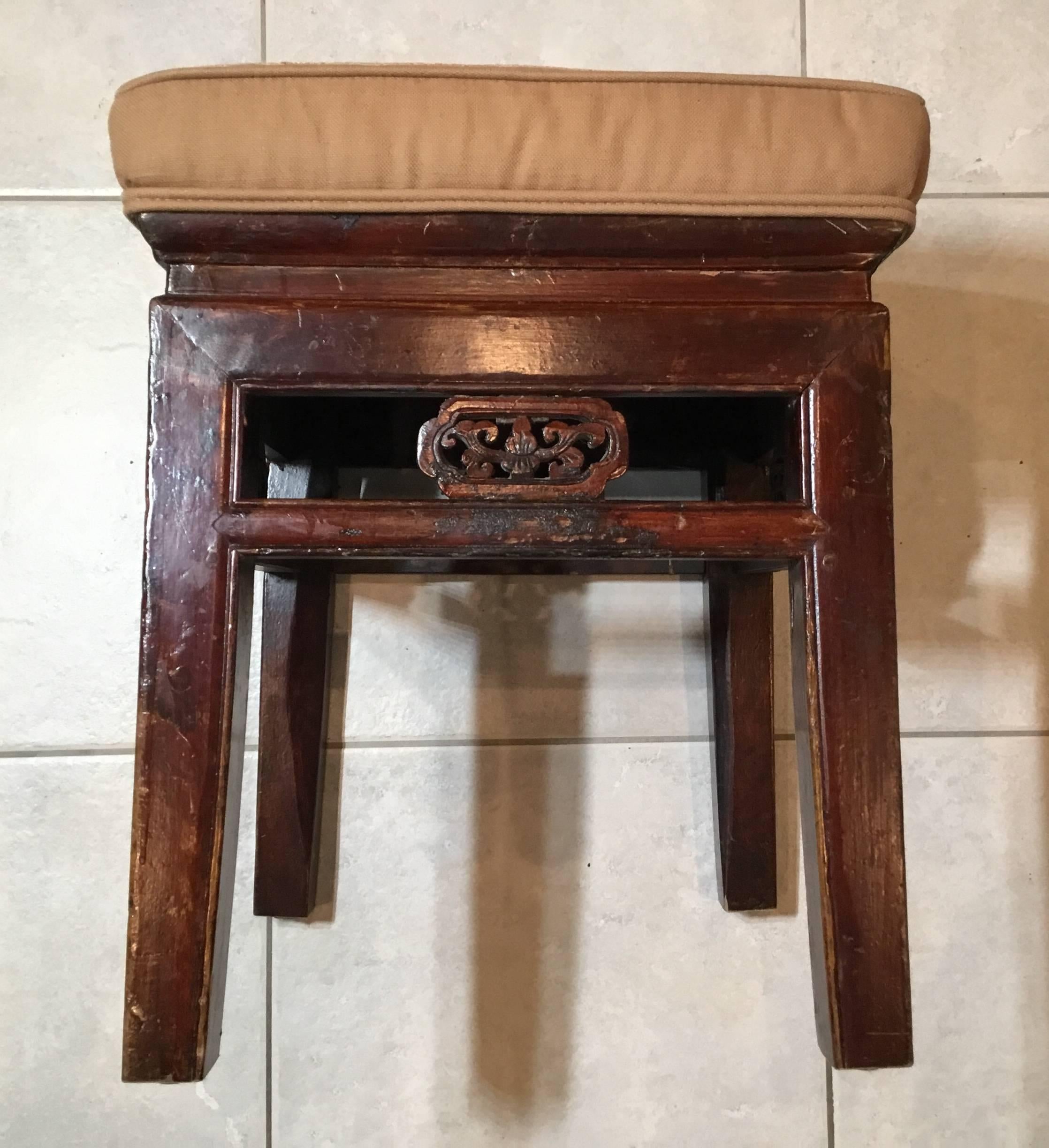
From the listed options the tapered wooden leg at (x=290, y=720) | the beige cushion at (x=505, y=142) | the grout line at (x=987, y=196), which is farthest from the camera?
the grout line at (x=987, y=196)

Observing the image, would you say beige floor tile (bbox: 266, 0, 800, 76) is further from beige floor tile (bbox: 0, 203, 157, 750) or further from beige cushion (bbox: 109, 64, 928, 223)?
beige cushion (bbox: 109, 64, 928, 223)

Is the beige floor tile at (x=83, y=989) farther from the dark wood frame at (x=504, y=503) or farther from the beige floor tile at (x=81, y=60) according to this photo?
the beige floor tile at (x=81, y=60)

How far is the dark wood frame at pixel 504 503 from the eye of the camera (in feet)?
1.18

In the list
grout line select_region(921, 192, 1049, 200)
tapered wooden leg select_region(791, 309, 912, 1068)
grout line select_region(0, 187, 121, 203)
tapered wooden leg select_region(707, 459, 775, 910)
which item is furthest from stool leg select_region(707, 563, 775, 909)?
grout line select_region(0, 187, 121, 203)

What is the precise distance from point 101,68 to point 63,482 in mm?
328

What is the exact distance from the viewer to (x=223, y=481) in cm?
36

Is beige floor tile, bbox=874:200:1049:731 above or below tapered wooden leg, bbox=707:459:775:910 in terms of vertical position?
above

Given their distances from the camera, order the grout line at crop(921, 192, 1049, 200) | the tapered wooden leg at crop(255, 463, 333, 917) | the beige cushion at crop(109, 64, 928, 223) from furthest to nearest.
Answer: the grout line at crop(921, 192, 1049, 200) → the tapered wooden leg at crop(255, 463, 333, 917) → the beige cushion at crop(109, 64, 928, 223)

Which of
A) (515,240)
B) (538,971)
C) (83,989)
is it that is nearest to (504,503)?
(515,240)

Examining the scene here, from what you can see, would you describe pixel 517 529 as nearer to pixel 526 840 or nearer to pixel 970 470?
pixel 526 840

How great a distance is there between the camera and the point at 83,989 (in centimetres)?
63

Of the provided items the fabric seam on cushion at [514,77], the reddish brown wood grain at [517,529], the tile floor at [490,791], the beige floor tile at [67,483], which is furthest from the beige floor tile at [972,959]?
the beige floor tile at [67,483]

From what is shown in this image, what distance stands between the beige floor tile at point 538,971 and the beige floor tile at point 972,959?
0.26 feet

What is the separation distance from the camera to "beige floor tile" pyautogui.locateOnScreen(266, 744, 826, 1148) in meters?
0.64
